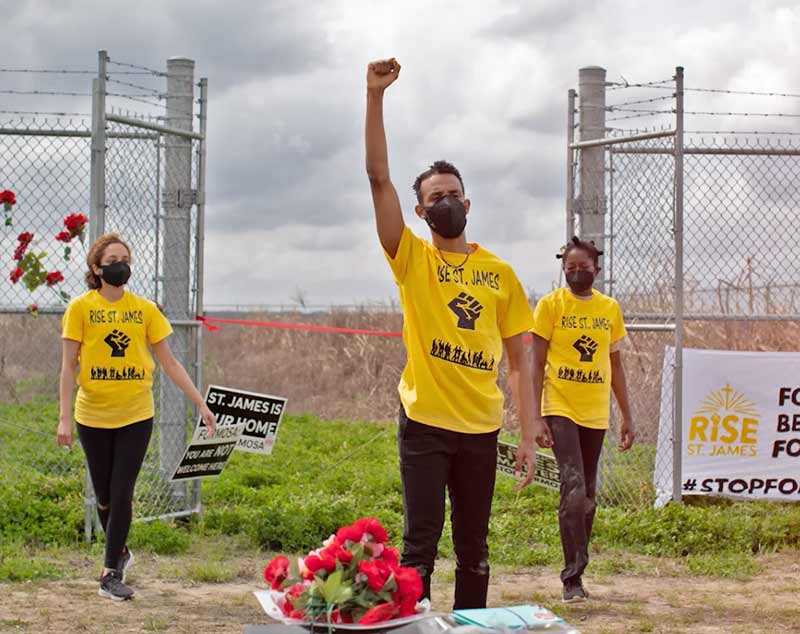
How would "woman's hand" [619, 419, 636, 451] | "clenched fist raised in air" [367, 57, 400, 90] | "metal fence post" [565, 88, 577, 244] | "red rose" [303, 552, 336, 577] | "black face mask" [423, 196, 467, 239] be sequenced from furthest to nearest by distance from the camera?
"metal fence post" [565, 88, 577, 244] → "woman's hand" [619, 419, 636, 451] → "black face mask" [423, 196, 467, 239] → "clenched fist raised in air" [367, 57, 400, 90] → "red rose" [303, 552, 336, 577]

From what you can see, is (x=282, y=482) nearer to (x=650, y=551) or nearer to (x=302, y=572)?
(x=650, y=551)

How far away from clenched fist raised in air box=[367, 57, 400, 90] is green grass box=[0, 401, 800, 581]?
4.54m

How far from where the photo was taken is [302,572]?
394 cm

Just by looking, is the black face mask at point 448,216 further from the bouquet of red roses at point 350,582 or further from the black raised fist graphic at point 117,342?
the black raised fist graphic at point 117,342

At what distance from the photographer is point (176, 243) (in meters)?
9.60

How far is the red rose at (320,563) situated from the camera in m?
3.89

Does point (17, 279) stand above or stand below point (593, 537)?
above

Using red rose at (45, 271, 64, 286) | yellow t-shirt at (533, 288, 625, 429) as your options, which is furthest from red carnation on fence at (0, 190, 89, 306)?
yellow t-shirt at (533, 288, 625, 429)

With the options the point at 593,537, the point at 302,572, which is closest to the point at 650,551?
the point at 593,537

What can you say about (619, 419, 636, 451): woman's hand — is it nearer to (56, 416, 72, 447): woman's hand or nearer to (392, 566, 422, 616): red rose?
(56, 416, 72, 447): woman's hand

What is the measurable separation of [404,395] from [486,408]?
0.34m

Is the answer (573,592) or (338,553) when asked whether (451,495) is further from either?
(573,592)

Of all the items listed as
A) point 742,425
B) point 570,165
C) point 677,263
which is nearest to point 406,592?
point 677,263

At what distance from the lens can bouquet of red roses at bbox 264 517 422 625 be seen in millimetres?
3773
